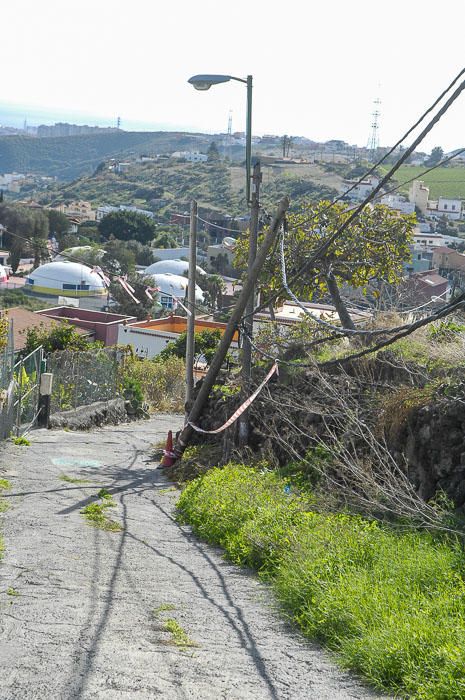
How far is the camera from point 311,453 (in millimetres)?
12039

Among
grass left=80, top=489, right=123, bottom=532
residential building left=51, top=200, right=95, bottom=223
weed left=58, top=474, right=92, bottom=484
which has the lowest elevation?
weed left=58, top=474, right=92, bottom=484

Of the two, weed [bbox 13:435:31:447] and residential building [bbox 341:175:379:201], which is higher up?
residential building [bbox 341:175:379:201]

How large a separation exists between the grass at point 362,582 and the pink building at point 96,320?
41.3 meters

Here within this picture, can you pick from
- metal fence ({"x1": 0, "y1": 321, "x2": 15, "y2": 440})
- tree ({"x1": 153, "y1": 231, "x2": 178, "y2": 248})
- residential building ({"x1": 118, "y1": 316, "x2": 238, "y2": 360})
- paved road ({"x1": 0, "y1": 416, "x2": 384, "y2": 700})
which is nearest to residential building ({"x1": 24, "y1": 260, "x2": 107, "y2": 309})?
tree ({"x1": 153, "y1": 231, "x2": 178, "y2": 248})

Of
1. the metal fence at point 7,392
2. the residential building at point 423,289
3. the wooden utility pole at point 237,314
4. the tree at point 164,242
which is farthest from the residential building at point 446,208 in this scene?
the wooden utility pole at point 237,314

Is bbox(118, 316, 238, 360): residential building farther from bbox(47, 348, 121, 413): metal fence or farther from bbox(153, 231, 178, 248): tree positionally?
bbox(153, 231, 178, 248): tree

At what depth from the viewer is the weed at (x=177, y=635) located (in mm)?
6309

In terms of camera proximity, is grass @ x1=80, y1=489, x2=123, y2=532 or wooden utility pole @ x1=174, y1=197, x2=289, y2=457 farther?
wooden utility pole @ x1=174, y1=197, x2=289, y2=457

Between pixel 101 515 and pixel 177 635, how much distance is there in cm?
456

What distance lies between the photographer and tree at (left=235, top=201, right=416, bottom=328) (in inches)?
670

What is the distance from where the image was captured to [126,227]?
123500 mm

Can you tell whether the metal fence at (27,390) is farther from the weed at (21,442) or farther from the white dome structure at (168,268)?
the white dome structure at (168,268)

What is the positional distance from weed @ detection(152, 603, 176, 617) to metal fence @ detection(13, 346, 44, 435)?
10.1 m

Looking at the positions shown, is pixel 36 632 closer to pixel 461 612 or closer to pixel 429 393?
pixel 461 612
